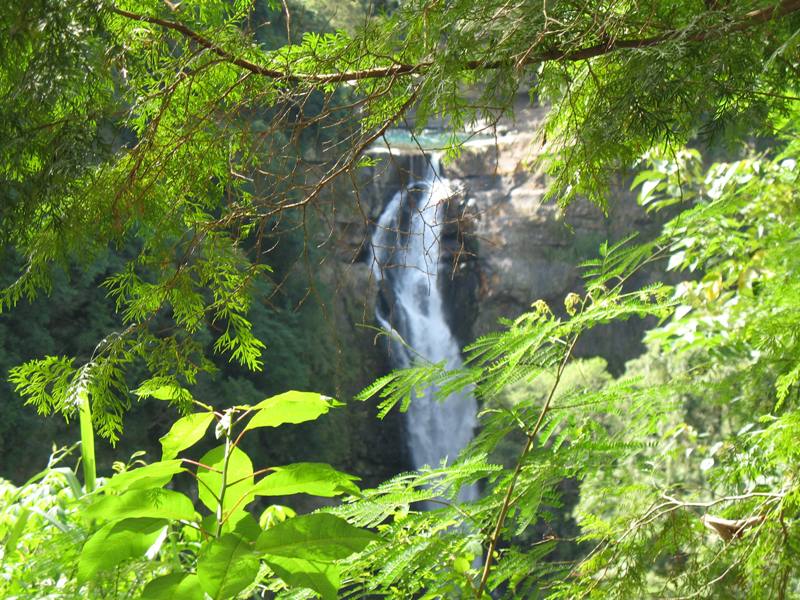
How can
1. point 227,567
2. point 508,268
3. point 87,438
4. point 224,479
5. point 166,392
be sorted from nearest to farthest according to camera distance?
point 227,567, point 224,479, point 166,392, point 87,438, point 508,268

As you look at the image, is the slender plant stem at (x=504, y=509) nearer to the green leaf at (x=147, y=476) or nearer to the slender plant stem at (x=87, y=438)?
the green leaf at (x=147, y=476)

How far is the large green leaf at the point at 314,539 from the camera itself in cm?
103

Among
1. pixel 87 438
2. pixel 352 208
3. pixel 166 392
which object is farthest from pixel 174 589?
pixel 352 208

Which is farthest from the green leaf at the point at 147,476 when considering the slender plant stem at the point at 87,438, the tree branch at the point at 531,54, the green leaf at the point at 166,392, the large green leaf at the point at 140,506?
the tree branch at the point at 531,54

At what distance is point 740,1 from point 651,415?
85 centimetres

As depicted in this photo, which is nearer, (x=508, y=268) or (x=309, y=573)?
(x=309, y=573)

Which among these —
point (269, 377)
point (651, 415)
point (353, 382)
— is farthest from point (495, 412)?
point (353, 382)

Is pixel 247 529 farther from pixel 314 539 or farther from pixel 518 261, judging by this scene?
pixel 518 261

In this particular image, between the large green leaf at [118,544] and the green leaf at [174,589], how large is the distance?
0.06 metres

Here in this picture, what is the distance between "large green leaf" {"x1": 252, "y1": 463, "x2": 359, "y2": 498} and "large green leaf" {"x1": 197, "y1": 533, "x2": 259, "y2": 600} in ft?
0.25

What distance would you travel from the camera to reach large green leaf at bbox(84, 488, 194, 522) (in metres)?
1.07

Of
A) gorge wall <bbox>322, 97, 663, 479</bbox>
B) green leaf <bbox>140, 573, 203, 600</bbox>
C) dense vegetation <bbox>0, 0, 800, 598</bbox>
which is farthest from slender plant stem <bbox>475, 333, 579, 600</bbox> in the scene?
gorge wall <bbox>322, 97, 663, 479</bbox>

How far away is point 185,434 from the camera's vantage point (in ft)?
3.88

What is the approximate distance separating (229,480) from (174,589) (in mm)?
173
